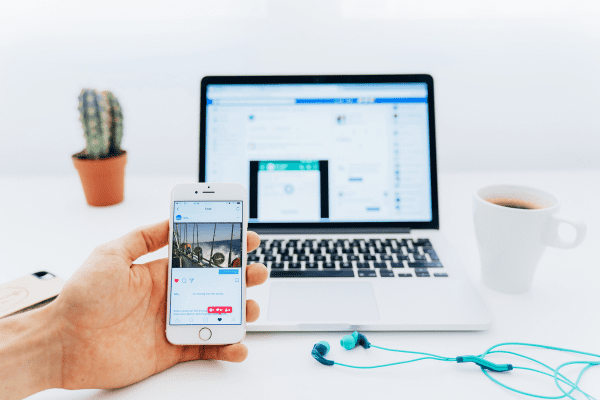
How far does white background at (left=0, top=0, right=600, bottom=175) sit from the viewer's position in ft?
3.03

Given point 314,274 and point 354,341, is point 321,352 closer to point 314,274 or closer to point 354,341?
point 354,341

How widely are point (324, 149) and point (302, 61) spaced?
34 centimetres

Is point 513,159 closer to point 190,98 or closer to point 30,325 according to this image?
point 190,98

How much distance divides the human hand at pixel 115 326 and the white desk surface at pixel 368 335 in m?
0.02

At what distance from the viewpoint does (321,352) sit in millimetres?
442

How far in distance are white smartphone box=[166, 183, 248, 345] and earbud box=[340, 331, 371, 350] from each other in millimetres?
114

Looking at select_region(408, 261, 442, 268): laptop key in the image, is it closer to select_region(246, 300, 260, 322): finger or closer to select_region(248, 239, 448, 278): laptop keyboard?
select_region(248, 239, 448, 278): laptop keyboard

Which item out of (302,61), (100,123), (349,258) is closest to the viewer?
(349,258)

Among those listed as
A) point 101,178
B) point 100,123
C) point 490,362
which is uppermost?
point 100,123

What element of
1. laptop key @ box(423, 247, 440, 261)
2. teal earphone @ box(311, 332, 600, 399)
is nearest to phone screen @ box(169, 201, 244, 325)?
teal earphone @ box(311, 332, 600, 399)

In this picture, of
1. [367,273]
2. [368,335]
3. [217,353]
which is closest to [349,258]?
[367,273]

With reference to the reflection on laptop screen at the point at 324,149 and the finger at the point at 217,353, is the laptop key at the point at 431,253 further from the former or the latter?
the finger at the point at 217,353

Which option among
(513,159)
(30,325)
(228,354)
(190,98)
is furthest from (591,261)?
(190,98)

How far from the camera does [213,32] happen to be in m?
0.94
